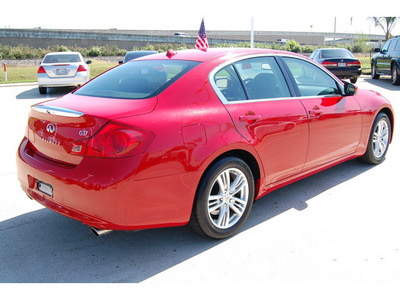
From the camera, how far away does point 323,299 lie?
2.66 meters

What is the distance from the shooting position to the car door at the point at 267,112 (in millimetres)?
3518

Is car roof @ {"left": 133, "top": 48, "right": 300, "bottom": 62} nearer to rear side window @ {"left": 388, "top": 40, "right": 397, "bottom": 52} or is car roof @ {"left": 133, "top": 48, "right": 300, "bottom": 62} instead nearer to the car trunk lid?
the car trunk lid

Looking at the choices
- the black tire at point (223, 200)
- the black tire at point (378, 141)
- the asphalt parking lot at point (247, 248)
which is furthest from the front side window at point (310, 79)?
the black tire at point (223, 200)

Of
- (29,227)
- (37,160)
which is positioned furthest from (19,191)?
(37,160)

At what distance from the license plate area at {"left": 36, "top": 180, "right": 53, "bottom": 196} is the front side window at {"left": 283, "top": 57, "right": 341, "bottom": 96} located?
2.70 metres

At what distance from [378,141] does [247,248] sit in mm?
3171

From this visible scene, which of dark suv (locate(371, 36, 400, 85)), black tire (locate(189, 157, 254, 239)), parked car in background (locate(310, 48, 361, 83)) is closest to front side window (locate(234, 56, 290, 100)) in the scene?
black tire (locate(189, 157, 254, 239))

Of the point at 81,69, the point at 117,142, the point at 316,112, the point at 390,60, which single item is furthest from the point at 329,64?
the point at 117,142

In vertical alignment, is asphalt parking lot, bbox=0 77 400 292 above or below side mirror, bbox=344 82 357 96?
below

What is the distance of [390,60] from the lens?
16344 mm

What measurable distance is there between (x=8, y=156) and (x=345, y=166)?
510 centimetres

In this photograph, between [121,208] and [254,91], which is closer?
[121,208]

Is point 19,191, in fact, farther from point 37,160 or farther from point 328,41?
point 328,41

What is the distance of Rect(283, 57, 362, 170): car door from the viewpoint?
13.9 ft
